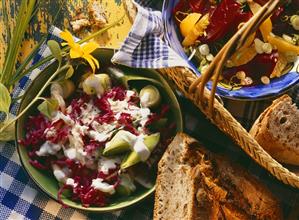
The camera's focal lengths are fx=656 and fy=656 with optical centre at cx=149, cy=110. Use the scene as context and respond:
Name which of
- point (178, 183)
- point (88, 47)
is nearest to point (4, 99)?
point (88, 47)

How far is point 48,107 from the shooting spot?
7.57 feet

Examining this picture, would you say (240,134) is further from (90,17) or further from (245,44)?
(90,17)

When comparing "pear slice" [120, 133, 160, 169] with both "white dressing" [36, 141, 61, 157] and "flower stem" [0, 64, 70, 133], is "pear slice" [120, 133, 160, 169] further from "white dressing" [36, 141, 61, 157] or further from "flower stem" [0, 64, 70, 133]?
"flower stem" [0, 64, 70, 133]

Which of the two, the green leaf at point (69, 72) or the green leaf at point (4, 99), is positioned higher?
the green leaf at point (69, 72)

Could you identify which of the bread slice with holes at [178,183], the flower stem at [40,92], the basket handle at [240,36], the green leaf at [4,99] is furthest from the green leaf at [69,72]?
the basket handle at [240,36]

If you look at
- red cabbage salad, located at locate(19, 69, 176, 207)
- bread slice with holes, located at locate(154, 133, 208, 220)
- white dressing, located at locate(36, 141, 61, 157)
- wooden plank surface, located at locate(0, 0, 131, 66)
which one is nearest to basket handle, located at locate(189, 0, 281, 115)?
bread slice with holes, located at locate(154, 133, 208, 220)

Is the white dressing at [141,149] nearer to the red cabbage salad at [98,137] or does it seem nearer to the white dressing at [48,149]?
the red cabbage salad at [98,137]

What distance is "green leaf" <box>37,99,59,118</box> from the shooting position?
2.30 metres

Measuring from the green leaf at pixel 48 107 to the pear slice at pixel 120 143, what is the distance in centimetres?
23

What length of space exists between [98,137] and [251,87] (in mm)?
567

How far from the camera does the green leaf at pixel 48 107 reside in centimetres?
230

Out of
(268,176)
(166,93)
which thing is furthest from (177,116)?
(268,176)

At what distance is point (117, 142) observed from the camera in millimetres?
2270

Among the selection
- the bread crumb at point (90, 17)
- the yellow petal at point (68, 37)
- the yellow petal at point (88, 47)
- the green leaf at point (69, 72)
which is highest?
the yellow petal at point (68, 37)
